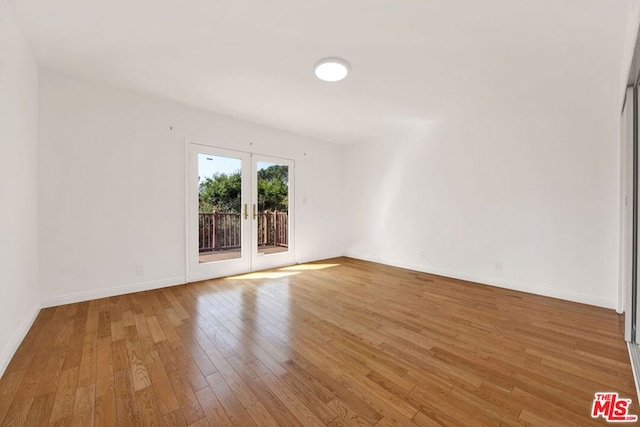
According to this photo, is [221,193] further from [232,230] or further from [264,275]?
[264,275]

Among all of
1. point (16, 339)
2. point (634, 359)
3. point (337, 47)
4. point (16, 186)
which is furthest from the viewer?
point (337, 47)

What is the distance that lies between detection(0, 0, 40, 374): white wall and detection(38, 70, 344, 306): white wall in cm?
16

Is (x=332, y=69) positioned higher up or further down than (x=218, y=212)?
higher up

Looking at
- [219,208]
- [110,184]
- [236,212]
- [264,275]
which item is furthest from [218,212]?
[110,184]

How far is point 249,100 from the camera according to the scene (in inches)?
134

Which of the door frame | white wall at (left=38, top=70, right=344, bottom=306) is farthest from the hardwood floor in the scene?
the door frame

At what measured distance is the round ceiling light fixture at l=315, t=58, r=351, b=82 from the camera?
8.09ft

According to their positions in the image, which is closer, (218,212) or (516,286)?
(516,286)

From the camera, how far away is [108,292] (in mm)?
3068

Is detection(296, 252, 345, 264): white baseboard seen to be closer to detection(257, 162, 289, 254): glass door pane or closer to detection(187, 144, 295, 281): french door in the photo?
detection(187, 144, 295, 281): french door

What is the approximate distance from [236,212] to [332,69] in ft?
8.59

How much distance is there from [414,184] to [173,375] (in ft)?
13.7

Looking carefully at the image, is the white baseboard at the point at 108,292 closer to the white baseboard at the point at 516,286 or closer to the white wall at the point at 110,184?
the white wall at the point at 110,184

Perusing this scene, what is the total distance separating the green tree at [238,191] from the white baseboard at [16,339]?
198cm
